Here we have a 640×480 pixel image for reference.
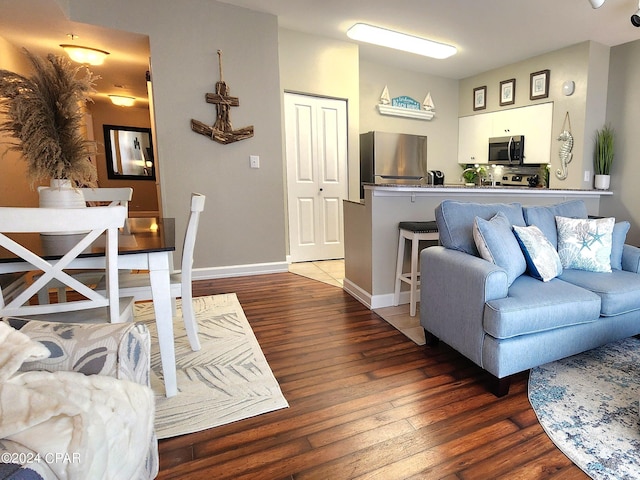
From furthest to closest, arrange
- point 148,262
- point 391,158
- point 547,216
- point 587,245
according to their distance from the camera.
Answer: point 391,158 → point 547,216 → point 587,245 → point 148,262

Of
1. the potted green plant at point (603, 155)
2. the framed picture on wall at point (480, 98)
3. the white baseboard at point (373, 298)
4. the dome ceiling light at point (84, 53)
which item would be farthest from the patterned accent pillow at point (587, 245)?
the dome ceiling light at point (84, 53)

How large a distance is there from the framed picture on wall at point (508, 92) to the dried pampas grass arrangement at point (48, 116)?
16.9 ft

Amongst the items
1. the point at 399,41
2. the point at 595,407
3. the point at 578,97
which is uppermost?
the point at 399,41

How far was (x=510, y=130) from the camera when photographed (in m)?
4.98

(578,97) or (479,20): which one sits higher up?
(479,20)

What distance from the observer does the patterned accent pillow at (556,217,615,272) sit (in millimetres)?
2199

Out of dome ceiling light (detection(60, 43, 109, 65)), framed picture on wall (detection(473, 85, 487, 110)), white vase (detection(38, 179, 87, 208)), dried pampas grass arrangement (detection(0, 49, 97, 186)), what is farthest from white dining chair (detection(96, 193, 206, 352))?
framed picture on wall (detection(473, 85, 487, 110))

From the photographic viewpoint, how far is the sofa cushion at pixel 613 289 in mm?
1870

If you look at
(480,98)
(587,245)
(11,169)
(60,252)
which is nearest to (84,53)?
(11,169)

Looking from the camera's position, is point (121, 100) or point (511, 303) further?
point (121, 100)

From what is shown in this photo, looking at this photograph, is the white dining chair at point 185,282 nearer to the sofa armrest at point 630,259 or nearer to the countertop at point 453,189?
the countertop at point 453,189

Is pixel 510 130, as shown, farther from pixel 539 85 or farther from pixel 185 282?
pixel 185 282

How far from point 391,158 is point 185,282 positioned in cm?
352

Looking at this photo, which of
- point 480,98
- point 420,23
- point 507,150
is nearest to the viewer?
point 420,23
